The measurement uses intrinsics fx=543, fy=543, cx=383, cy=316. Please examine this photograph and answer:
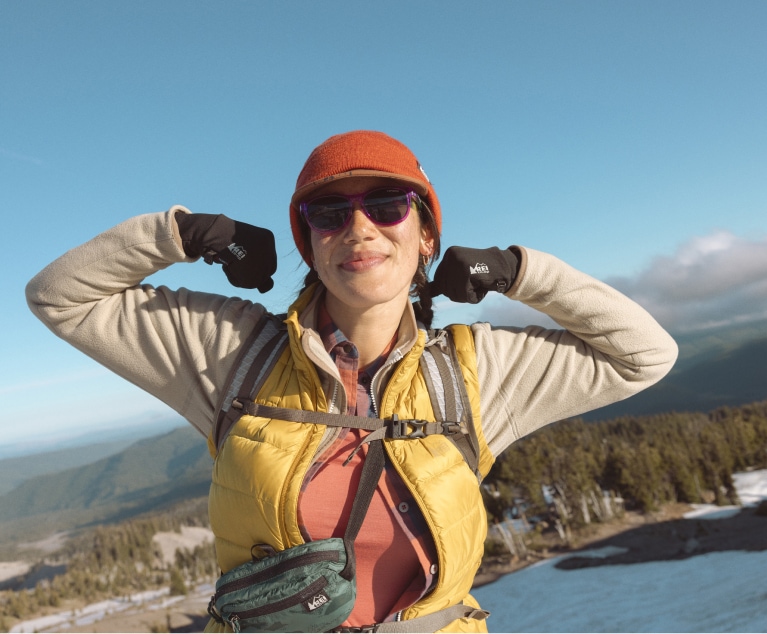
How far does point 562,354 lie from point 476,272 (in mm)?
583

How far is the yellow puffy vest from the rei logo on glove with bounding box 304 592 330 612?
0.20 meters

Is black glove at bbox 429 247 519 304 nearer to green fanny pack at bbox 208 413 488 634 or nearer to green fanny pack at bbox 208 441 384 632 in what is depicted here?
green fanny pack at bbox 208 413 488 634

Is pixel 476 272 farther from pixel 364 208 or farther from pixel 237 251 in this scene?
pixel 237 251

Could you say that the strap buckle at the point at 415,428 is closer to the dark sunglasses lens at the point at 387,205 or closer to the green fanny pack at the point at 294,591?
the green fanny pack at the point at 294,591

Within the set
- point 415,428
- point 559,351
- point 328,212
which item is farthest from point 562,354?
point 328,212

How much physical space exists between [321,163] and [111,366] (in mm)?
1281

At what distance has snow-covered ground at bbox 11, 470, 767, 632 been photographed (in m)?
23.3

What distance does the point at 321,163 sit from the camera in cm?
220

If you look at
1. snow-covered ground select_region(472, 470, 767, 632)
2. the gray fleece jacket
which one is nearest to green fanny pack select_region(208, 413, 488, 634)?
the gray fleece jacket

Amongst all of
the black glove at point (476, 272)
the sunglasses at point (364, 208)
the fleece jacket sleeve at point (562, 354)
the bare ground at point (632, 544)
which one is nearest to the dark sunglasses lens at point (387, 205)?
the sunglasses at point (364, 208)

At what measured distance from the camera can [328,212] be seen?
2254 mm

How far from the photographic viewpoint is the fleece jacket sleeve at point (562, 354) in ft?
7.82

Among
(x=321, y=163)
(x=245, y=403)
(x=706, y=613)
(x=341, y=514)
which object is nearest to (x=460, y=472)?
(x=341, y=514)

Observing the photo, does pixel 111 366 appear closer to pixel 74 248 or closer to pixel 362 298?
pixel 74 248
